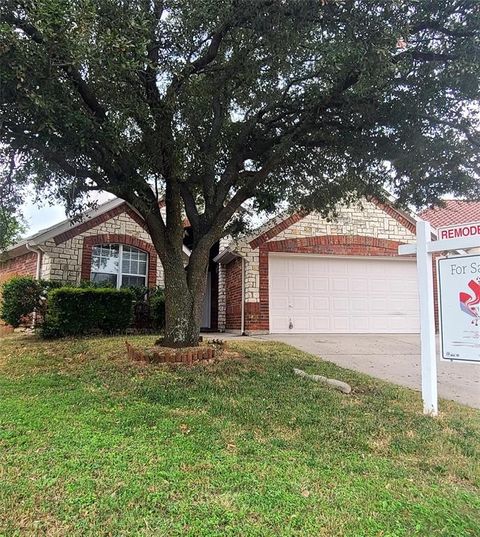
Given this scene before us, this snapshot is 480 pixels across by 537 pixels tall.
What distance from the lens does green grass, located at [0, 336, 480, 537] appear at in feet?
8.92

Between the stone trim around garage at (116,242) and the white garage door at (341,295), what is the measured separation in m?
3.89

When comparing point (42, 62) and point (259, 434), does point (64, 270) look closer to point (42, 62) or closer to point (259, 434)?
point (42, 62)

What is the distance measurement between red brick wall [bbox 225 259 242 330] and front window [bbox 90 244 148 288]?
2.84 metres

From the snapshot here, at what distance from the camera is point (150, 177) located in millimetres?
8039

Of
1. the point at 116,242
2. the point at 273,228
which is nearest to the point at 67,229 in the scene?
the point at 116,242

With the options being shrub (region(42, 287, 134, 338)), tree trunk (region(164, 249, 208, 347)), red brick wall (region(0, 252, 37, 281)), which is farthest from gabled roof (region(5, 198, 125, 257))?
tree trunk (region(164, 249, 208, 347))

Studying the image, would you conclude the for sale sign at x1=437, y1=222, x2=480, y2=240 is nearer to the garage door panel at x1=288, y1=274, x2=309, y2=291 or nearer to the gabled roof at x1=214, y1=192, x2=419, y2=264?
the gabled roof at x1=214, y1=192, x2=419, y2=264

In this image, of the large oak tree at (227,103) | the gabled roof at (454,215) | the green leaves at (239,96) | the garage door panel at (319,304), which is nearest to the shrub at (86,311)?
the large oak tree at (227,103)

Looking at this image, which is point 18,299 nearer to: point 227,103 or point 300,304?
point 227,103

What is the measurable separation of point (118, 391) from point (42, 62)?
12.9 feet

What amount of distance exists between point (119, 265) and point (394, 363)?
29.6 feet

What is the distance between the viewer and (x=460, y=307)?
4.58 metres

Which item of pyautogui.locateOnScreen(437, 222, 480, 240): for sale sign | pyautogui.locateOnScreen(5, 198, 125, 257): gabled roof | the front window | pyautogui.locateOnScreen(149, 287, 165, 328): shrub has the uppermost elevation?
pyautogui.locateOnScreen(5, 198, 125, 257): gabled roof

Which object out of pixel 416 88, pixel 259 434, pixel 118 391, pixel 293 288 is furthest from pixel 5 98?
pixel 293 288
